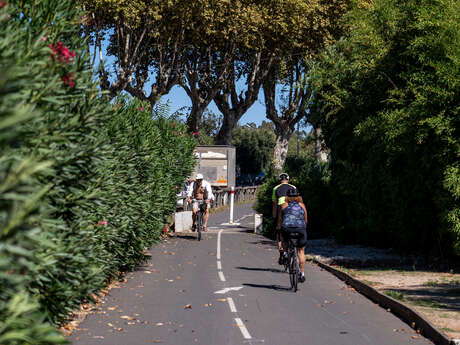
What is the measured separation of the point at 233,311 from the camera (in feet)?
36.2

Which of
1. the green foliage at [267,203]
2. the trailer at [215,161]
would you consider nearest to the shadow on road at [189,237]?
the green foliage at [267,203]

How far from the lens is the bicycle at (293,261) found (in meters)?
13.2

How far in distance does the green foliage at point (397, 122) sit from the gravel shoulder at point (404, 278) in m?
0.72

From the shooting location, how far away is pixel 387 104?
18.2m

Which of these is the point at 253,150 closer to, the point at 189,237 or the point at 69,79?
the point at 189,237

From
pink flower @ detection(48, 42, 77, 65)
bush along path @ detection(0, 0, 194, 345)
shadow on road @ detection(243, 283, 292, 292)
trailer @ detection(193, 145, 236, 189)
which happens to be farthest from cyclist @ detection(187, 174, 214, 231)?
pink flower @ detection(48, 42, 77, 65)

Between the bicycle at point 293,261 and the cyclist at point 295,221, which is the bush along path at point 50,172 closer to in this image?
the cyclist at point 295,221

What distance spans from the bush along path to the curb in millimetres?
4292

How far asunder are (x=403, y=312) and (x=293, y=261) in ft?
9.87

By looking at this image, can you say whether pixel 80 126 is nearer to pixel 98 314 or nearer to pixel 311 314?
pixel 98 314

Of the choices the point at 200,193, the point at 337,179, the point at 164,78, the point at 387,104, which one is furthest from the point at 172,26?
the point at 387,104

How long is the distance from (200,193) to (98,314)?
49.0ft

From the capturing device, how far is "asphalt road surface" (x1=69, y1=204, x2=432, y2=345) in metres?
9.00

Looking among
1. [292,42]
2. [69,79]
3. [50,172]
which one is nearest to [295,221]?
[69,79]
